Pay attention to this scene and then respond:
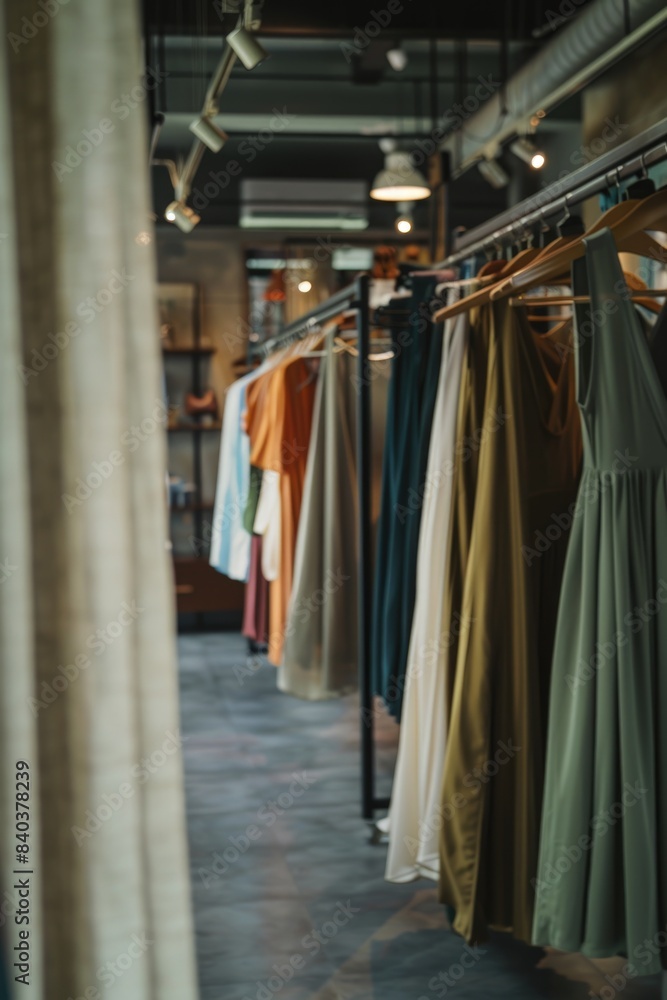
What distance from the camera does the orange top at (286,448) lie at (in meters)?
4.57

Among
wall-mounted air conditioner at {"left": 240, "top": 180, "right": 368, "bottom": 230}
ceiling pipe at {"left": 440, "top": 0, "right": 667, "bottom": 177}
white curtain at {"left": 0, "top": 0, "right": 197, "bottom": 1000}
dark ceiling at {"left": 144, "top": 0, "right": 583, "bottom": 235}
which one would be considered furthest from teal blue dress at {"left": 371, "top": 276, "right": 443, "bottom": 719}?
wall-mounted air conditioner at {"left": 240, "top": 180, "right": 368, "bottom": 230}

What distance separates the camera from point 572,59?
5.28 m

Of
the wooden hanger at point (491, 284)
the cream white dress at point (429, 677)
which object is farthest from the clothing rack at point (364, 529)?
the wooden hanger at point (491, 284)

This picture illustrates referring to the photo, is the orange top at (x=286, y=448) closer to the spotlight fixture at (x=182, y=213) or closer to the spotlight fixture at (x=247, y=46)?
the spotlight fixture at (x=182, y=213)

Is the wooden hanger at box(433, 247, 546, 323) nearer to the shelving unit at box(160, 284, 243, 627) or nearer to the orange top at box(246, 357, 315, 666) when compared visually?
the orange top at box(246, 357, 315, 666)

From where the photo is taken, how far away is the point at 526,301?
248 cm

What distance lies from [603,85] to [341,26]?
1998mm

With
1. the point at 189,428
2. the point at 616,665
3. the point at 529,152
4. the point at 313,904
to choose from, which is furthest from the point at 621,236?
the point at 189,428

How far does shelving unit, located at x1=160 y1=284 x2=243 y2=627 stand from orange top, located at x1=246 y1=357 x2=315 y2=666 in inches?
171

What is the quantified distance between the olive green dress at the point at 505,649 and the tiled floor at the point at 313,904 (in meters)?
0.46

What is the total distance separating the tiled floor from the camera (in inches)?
108

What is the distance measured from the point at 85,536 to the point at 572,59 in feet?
16.4

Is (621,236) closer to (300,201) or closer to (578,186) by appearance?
(578,186)

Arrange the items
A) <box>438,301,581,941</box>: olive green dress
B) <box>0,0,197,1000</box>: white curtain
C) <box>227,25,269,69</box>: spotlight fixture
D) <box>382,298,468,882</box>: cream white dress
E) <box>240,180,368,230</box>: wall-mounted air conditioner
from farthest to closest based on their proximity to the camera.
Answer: <box>240,180,368,230</box>: wall-mounted air conditioner < <box>227,25,269,69</box>: spotlight fixture < <box>382,298,468,882</box>: cream white dress < <box>438,301,581,941</box>: olive green dress < <box>0,0,197,1000</box>: white curtain
